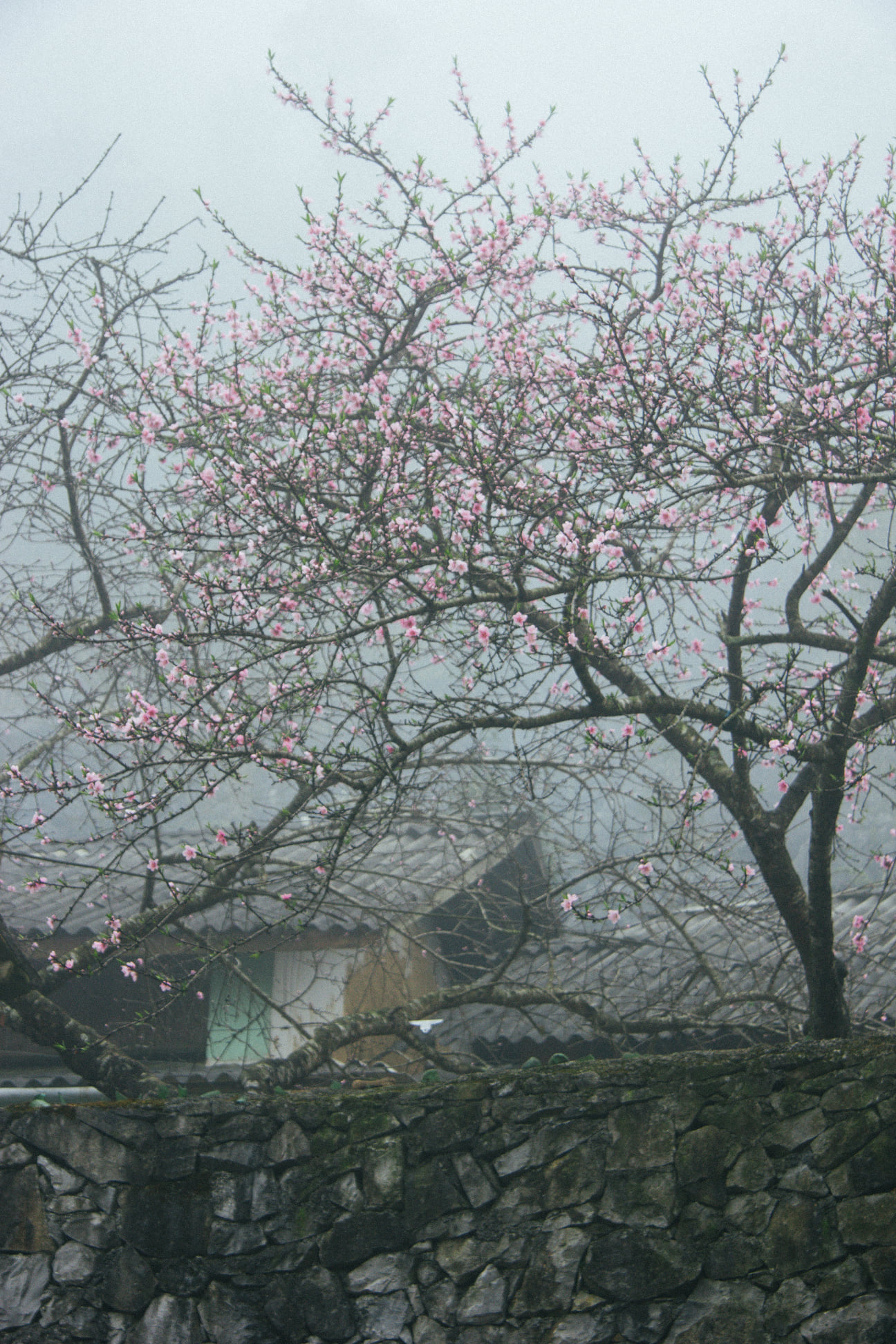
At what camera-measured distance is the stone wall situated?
242cm

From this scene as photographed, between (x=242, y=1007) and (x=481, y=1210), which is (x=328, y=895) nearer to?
(x=242, y=1007)

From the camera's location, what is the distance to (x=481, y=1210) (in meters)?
2.61

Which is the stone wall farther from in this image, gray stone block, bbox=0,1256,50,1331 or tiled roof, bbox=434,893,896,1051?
tiled roof, bbox=434,893,896,1051

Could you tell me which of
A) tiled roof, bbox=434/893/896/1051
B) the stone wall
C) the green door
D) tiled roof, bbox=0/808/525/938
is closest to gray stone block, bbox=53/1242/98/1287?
the stone wall

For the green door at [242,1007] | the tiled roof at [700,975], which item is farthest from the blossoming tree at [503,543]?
the green door at [242,1007]

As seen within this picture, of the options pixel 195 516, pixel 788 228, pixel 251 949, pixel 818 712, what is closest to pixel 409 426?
pixel 195 516

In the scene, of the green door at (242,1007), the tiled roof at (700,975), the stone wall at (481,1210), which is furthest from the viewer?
the green door at (242,1007)

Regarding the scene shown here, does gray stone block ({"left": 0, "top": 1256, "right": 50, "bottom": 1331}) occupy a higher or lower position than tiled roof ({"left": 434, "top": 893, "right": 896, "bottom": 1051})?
lower

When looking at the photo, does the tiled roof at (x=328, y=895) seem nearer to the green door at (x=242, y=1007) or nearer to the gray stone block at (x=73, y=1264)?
the green door at (x=242, y=1007)

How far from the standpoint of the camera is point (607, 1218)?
2533 millimetres

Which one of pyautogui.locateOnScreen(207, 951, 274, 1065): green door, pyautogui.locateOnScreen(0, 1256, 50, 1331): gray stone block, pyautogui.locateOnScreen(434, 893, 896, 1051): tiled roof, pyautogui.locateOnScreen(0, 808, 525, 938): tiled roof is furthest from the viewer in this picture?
pyautogui.locateOnScreen(207, 951, 274, 1065): green door

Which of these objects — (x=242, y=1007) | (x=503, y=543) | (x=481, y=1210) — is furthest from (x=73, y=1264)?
(x=242, y=1007)

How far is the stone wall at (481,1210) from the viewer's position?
242 centimetres

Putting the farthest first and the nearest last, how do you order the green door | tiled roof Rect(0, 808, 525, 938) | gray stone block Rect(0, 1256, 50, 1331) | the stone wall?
1. the green door
2. tiled roof Rect(0, 808, 525, 938)
3. gray stone block Rect(0, 1256, 50, 1331)
4. the stone wall
